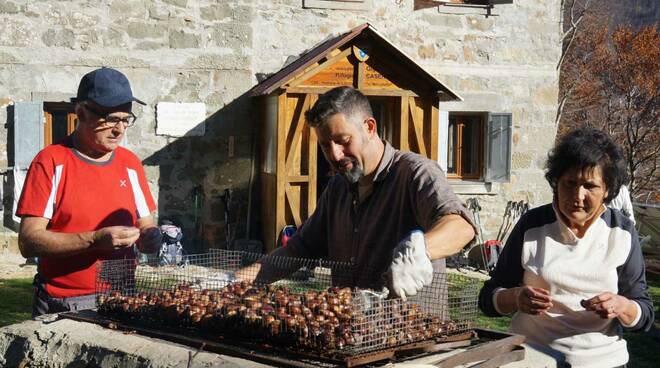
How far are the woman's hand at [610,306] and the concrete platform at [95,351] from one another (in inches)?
9.3

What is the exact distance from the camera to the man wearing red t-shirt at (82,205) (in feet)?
12.0

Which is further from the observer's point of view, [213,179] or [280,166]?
[213,179]

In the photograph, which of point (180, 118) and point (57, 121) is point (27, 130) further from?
point (180, 118)

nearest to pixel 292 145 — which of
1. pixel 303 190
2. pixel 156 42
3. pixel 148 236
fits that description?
pixel 303 190

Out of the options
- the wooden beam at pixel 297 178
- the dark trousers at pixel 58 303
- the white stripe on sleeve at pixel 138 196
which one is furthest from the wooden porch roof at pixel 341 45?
the dark trousers at pixel 58 303

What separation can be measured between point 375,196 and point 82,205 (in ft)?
4.05

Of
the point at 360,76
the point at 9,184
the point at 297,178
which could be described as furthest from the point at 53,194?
the point at 9,184

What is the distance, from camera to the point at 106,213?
391 cm

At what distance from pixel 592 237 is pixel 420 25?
28.9 ft

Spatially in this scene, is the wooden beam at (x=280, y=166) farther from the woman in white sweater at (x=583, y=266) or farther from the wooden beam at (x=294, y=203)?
the woman in white sweater at (x=583, y=266)

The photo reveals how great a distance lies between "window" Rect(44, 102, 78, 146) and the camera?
10.6m

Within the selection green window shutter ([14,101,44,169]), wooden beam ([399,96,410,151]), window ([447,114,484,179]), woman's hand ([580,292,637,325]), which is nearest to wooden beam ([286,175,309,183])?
wooden beam ([399,96,410,151])

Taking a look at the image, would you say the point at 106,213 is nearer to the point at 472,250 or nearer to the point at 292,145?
the point at 292,145

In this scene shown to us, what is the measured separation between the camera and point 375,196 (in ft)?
11.9
